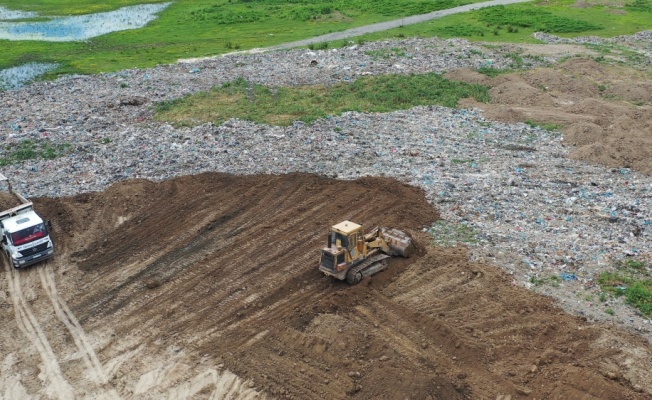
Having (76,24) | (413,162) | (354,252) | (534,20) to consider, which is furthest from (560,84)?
(76,24)

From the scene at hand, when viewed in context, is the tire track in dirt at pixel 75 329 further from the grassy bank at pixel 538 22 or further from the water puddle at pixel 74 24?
the water puddle at pixel 74 24

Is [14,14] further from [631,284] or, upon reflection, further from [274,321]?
[631,284]

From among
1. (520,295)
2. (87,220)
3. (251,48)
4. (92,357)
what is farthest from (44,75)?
(520,295)

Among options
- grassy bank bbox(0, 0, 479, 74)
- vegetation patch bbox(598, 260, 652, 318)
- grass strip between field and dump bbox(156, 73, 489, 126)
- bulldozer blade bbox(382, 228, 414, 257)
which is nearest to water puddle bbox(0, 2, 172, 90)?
grassy bank bbox(0, 0, 479, 74)

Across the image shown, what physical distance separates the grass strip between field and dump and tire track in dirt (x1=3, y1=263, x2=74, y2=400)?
12.8 m

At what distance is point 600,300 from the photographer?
18.6 meters

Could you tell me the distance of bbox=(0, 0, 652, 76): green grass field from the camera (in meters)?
48.0

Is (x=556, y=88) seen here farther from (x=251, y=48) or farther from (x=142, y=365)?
(x=142, y=365)

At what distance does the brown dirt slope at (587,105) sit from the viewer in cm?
2764

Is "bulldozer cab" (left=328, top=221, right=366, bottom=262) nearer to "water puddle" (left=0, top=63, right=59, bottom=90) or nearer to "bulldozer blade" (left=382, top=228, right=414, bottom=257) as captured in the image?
"bulldozer blade" (left=382, top=228, right=414, bottom=257)

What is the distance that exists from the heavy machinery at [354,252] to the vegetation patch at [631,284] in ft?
20.4

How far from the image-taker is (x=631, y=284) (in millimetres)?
19031

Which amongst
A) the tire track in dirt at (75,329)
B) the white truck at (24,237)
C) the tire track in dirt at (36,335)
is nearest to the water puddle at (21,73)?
the white truck at (24,237)

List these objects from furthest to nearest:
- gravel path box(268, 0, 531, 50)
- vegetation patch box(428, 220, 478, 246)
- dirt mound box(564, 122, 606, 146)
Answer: gravel path box(268, 0, 531, 50), dirt mound box(564, 122, 606, 146), vegetation patch box(428, 220, 478, 246)
